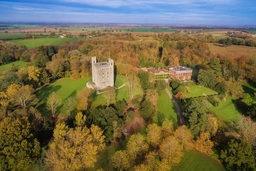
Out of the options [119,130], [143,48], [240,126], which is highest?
[143,48]

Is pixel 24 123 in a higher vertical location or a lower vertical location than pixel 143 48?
lower

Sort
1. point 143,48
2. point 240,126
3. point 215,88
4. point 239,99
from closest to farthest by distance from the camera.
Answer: point 240,126 < point 239,99 < point 215,88 < point 143,48

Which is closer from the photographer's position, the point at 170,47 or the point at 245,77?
the point at 245,77

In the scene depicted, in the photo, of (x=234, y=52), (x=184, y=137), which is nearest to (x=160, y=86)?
(x=184, y=137)

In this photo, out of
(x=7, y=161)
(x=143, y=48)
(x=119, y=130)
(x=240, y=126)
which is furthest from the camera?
(x=143, y=48)

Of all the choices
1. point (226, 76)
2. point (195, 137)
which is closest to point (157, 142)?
point (195, 137)

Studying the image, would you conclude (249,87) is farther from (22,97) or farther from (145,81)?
(22,97)

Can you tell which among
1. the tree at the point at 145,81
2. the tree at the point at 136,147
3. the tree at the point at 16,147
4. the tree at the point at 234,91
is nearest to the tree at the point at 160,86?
the tree at the point at 145,81

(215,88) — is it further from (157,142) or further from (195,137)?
(157,142)
